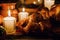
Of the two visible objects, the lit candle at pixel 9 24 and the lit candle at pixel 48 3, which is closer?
the lit candle at pixel 9 24

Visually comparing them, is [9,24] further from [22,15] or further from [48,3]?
[48,3]

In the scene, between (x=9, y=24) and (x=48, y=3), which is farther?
(x=48, y=3)

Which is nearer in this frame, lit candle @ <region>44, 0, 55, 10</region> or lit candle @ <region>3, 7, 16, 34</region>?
lit candle @ <region>3, 7, 16, 34</region>

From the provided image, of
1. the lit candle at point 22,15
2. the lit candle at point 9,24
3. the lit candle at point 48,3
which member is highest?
the lit candle at point 48,3

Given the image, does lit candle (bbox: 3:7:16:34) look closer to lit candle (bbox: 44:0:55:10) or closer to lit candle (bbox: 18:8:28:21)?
lit candle (bbox: 18:8:28:21)

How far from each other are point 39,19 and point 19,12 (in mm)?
150

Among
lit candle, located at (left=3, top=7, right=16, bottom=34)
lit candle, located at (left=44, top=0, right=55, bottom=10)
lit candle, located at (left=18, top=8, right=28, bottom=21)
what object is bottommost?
lit candle, located at (left=3, top=7, right=16, bottom=34)

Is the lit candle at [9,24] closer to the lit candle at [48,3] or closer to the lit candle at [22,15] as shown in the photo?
the lit candle at [22,15]

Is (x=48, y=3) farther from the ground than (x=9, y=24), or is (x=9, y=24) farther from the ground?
(x=48, y=3)

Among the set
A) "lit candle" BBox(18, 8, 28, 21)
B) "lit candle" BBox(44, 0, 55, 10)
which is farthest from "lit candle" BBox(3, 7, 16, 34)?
"lit candle" BBox(44, 0, 55, 10)

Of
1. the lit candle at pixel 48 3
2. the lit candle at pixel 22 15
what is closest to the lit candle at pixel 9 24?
the lit candle at pixel 22 15

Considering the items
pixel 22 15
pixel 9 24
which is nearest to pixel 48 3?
pixel 22 15

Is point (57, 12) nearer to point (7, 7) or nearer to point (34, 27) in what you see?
point (34, 27)

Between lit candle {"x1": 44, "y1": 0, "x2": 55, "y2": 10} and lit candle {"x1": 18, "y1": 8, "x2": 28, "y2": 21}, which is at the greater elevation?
lit candle {"x1": 44, "y1": 0, "x2": 55, "y2": 10}
